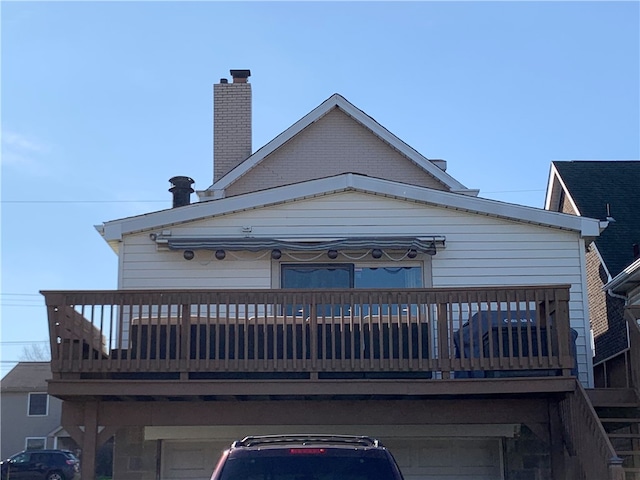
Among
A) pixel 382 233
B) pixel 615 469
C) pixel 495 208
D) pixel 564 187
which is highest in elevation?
pixel 564 187

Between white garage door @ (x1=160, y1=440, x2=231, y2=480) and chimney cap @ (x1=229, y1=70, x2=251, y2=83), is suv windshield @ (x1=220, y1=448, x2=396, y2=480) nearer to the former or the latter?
white garage door @ (x1=160, y1=440, x2=231, y2=480)

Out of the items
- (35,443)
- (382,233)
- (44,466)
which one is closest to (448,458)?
(382,233)

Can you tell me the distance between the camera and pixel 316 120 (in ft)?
61.1

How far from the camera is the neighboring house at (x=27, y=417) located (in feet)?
129

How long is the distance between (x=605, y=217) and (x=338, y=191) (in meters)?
8.51

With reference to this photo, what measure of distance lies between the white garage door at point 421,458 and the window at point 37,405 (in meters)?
29.2

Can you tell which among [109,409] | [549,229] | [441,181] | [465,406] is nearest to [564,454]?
[465,406]

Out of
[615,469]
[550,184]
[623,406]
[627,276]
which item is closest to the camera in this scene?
[615,469]

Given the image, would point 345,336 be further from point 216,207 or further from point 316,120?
point 316,120

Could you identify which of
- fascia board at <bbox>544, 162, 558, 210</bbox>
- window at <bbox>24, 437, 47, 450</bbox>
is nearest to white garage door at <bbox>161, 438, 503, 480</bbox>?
fascia board at <bbox>544, 162, 558, 210</bbox>

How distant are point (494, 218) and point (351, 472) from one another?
791 centimetres

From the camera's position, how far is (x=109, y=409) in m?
11.2

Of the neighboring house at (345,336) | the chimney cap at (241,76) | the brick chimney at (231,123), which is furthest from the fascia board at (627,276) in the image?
the chimney cap at (241,76)

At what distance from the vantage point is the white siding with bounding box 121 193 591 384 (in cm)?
1300
